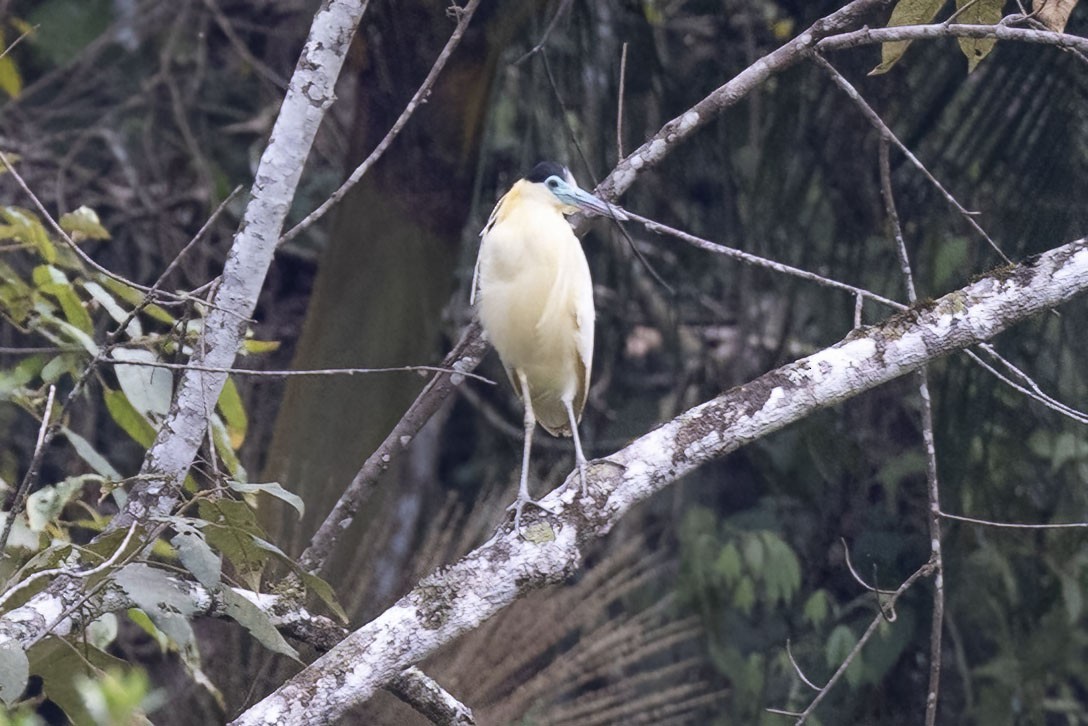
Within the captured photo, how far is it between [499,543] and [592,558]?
3008 mm

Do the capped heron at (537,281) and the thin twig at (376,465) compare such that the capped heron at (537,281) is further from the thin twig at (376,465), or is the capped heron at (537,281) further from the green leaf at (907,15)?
the green leaf at (907,15)

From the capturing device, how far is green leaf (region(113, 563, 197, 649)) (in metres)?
1.61

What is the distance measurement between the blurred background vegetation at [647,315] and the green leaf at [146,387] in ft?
1.90

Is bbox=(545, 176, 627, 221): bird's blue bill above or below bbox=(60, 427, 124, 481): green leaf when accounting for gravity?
above

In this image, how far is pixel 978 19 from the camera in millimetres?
2252

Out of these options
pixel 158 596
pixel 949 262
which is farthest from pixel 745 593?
pixel 158 596

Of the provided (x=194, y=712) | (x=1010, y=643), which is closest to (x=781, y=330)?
(x=1010, y=643)

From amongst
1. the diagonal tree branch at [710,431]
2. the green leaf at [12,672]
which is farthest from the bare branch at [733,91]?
the green leaf at [12,672]

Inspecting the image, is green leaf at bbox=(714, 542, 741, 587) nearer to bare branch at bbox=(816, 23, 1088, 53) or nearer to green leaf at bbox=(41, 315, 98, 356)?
bare branch at bbox=(816, 23, 1088, 53)

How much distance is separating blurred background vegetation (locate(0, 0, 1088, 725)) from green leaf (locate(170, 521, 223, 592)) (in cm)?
80

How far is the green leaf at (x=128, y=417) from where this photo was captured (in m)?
2.35

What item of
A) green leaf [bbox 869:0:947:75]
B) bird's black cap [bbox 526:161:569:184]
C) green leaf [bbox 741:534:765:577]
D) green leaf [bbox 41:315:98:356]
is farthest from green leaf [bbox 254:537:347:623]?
green leaf [bbox 741:534:765:577]

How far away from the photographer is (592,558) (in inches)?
192

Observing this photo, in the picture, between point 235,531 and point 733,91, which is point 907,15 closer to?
point 733,91
